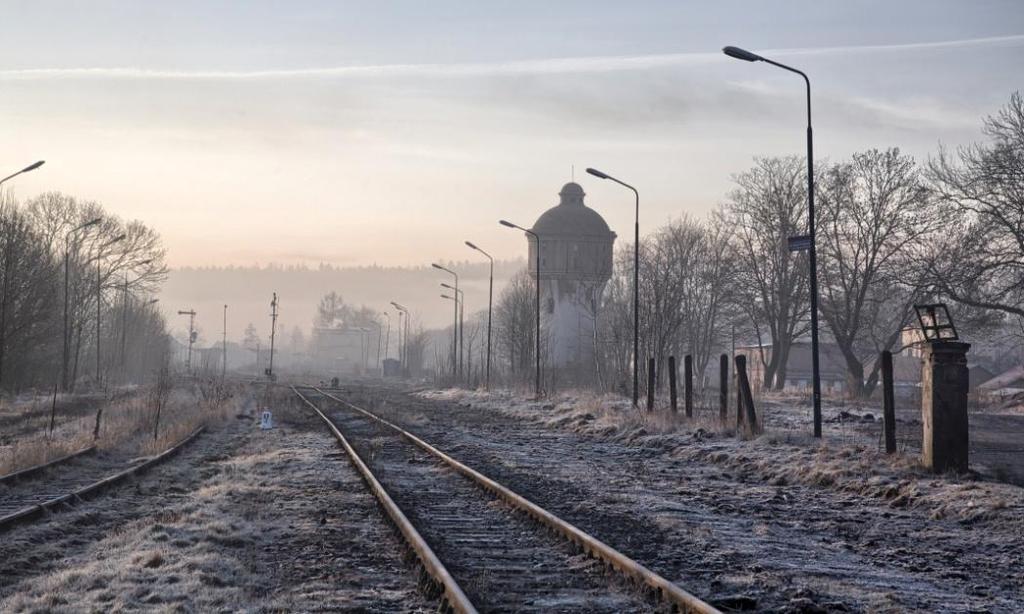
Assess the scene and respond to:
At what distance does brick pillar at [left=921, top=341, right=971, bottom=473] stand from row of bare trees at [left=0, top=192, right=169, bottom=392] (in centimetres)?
2347

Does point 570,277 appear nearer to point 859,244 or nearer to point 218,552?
point 859,244

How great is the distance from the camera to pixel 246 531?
11070 mm

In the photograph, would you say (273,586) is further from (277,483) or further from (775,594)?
(277,483)

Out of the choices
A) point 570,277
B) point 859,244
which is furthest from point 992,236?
point 570,277

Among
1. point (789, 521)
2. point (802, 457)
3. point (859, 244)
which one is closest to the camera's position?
point (789, 521)

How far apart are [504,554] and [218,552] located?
2.67 m

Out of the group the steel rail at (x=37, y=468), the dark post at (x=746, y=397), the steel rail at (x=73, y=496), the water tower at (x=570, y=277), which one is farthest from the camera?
the water tower at (x=570, y=277)

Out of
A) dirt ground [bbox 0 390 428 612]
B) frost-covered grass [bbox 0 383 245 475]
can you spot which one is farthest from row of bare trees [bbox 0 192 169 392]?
dirt ground [bbox 0 390 428 612]

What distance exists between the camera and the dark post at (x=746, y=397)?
67.4 feet

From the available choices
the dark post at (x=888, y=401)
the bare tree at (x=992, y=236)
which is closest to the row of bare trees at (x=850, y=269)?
the bare tree at (x=992, y=236)

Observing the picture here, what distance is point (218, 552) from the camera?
387 inches

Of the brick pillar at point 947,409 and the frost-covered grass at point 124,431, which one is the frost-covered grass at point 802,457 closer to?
the brick pillar at point 947,409

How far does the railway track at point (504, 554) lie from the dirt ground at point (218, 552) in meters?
0.33

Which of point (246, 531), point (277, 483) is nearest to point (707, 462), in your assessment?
point (277, 483)
